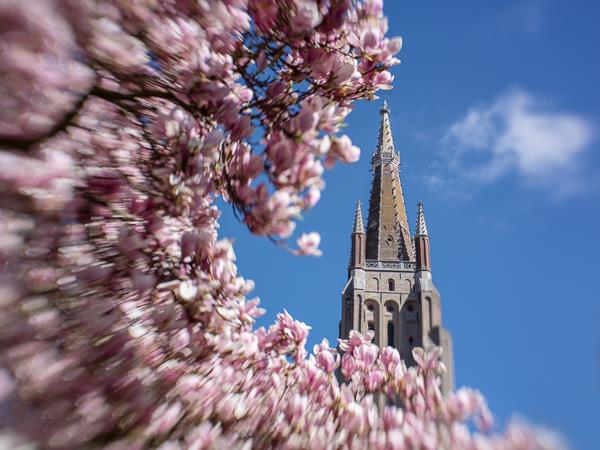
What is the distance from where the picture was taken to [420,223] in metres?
43.4

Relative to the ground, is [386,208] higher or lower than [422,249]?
higher

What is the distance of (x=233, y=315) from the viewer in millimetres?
2402

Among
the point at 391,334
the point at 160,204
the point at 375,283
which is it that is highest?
the point at 375,283

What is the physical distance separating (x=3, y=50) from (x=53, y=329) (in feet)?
3.30

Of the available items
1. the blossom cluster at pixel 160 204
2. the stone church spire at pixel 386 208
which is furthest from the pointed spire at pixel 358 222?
the blossom cluster at pixel 160 204

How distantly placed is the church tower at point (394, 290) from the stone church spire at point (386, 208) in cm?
10

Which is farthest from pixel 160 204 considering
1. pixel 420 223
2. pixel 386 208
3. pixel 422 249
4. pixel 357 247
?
pixel 386 208

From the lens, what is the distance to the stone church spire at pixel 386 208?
44.2 meters

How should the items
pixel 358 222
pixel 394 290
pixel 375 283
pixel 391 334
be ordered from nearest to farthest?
1. pixel 391 334
2. pixel 394 290
3. pixel 375 283
4. pixel 358 222

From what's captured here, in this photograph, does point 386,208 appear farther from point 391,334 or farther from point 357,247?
point 391,334

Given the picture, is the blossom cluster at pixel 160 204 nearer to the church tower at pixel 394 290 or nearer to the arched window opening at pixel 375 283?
the church tower at pixel 394 290

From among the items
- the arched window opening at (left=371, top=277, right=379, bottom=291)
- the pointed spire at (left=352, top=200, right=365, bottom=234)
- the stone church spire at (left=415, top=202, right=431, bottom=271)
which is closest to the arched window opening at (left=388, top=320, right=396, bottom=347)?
the arched window opening at (left=371, top=277, right=379, bottom=291)

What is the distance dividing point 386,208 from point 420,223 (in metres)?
5.61

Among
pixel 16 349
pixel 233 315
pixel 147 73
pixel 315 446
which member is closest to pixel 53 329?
pixel 16 349
